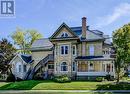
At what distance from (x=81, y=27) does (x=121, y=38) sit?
14912mm

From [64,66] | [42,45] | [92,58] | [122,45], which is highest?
[42,45]

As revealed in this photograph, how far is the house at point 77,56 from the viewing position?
54.5m

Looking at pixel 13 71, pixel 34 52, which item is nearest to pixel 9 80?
pixel 13 71

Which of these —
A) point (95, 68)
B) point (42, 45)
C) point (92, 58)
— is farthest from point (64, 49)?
point (42, 45)

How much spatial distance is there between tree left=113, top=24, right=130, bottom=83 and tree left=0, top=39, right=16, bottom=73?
26696 millimetres

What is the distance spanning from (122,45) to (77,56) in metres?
12.4

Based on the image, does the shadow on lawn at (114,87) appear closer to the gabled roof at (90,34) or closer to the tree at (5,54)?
the gabled roof at (90,34)

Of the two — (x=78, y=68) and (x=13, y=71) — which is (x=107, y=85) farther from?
(x=13, y=71)

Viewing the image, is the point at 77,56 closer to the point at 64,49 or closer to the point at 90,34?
the point at 64,49

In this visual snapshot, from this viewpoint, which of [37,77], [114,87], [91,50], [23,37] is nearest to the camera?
[114,87]

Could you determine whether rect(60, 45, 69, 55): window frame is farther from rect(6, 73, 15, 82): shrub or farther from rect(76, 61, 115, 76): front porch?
rect(6, 73, 15, 82): shrub

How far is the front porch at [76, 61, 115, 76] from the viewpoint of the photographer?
176ft

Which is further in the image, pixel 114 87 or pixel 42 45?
pixel 42 45

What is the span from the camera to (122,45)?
4628 cm
